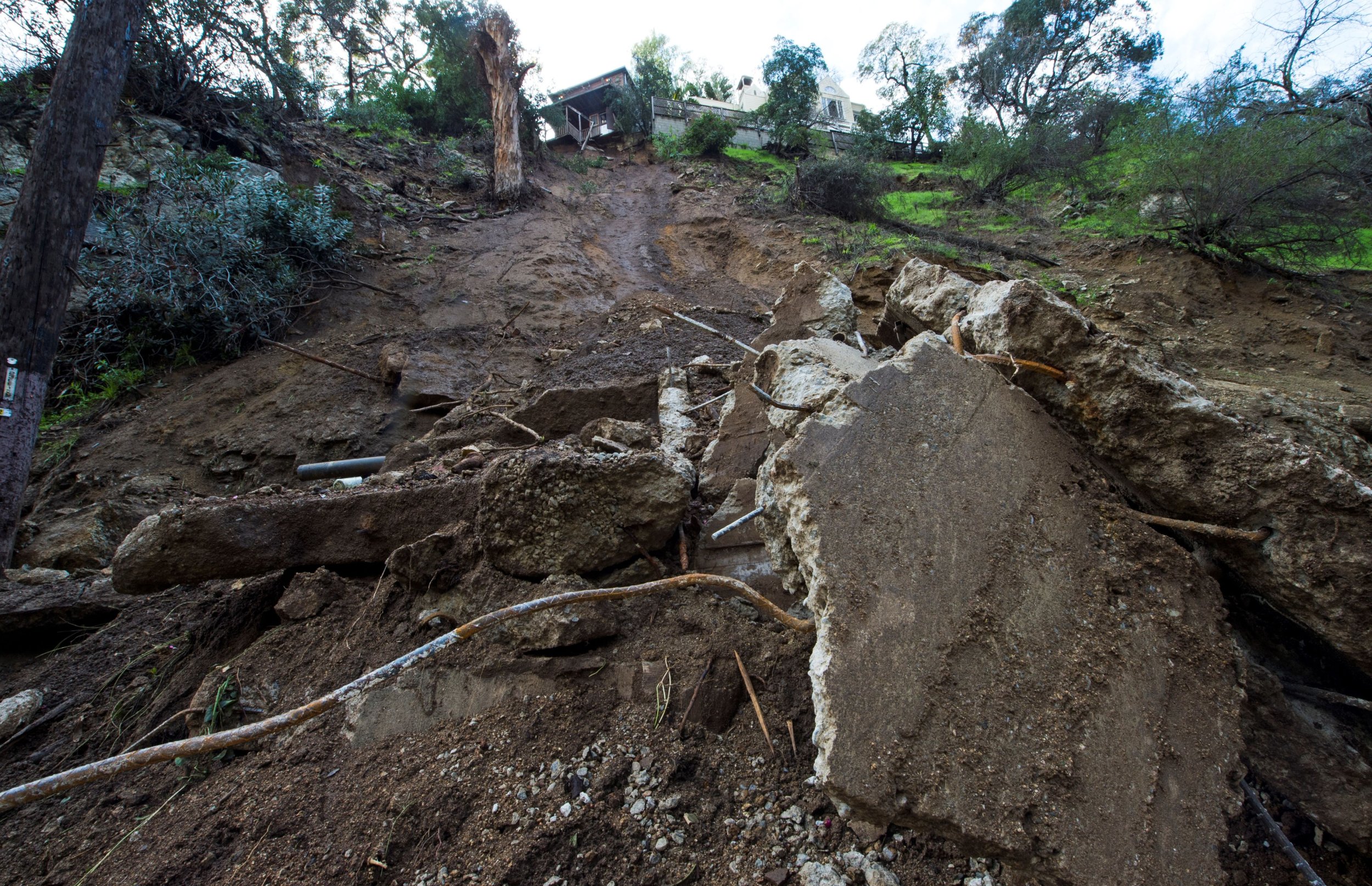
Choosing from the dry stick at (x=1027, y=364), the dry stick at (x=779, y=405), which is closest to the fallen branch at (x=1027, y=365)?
the dry stick at (x=1027, y=364)

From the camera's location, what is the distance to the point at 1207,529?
4.90 feet

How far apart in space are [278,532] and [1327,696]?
3523mm

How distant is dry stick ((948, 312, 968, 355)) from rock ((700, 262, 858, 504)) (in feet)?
2.45

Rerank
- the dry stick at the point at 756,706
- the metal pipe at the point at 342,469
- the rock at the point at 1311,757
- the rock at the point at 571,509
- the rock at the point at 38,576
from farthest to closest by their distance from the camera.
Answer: the metal pipe at the point at 342,469 → the rock at the point at 38,576 → the rock at the point at 571,509 → the dry stick at the point at 756,706 → the rock at the point at 1311,757

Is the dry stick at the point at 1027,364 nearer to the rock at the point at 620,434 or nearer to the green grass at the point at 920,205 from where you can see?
the rock at the point at 620,434

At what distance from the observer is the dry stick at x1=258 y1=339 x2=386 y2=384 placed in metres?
6.02

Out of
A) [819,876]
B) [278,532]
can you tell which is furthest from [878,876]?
[278,532]

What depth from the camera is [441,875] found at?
1363mm

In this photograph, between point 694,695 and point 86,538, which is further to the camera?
point 86,538

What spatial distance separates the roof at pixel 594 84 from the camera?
22625 mm

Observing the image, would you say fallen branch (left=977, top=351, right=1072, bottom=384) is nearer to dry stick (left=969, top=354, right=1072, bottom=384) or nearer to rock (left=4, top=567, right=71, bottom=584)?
dry stick (left=969, top=354, right=1072, bottom=384)

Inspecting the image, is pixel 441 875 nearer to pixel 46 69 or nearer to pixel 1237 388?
pixel 1237 388

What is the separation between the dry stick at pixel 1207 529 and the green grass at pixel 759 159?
17111mm

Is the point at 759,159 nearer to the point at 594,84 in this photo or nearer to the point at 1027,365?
the point at 594,84
